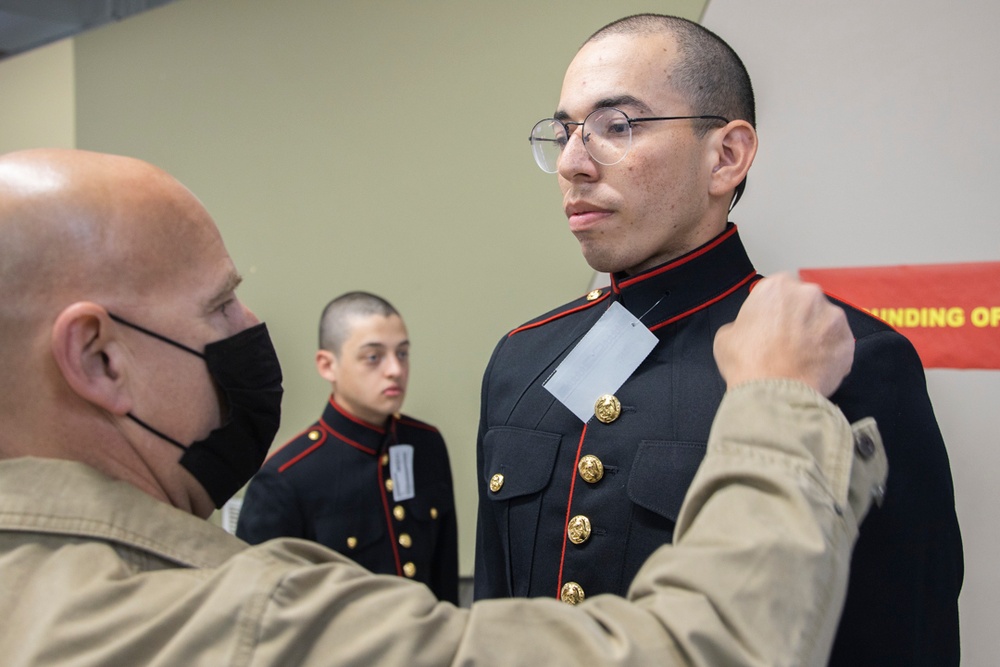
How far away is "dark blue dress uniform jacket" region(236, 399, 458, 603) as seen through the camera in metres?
2.51

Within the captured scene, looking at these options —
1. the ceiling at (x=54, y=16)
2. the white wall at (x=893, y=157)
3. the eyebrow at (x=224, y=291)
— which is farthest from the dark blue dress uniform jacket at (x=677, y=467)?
the ceiling at (x=54, y=16)

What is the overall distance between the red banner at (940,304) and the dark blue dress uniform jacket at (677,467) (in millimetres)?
552

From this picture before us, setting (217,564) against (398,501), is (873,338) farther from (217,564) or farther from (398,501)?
(398,501)

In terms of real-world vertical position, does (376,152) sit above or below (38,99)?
below

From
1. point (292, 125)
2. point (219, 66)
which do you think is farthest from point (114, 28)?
point (292, 125)

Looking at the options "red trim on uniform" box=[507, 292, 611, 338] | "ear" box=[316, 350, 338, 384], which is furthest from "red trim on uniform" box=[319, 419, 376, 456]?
"red trim on uniform" box=[507, 292, 611, 338]

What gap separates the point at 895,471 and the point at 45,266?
967 mm

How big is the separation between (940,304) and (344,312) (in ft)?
5.25

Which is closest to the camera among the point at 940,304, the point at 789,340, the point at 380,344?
the point at 789,340

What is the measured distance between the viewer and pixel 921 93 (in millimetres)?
1751

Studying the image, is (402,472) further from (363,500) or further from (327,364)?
(327,364)

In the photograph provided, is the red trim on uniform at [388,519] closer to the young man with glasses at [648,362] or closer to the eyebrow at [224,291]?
the young man with glasses at [648,362]

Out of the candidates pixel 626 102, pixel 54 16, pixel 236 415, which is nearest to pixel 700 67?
pixel 626 102

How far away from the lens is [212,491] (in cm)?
100
